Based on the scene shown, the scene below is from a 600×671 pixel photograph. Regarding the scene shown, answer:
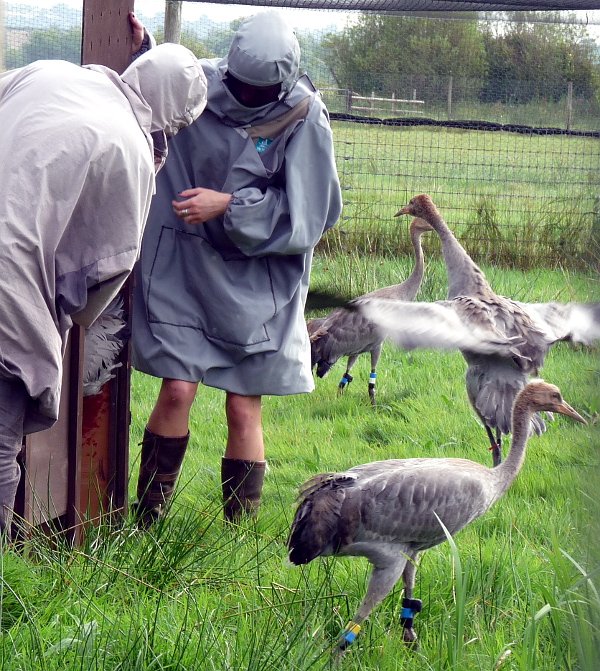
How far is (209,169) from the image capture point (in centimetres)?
362

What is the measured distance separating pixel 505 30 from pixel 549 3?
369 inches

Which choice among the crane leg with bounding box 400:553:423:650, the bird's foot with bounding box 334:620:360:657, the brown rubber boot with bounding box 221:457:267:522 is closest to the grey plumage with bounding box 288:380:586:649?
the crane leg with bounding box 400:553:423:650

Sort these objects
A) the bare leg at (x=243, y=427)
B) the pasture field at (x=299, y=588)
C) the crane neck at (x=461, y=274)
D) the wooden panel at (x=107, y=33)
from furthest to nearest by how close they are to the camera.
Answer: the crane neck at (x=461, y=274) → the bare leg at (x=243, y=427) → the wooden panel at (x=107, y=33) → the pasture field at (x=299, y=588)

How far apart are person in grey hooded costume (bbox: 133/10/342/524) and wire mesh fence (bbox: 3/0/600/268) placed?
9.51 feet

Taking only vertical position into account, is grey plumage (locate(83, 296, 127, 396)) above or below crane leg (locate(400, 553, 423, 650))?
above

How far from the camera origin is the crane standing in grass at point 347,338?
19.8ft

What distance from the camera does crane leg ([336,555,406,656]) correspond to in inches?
103

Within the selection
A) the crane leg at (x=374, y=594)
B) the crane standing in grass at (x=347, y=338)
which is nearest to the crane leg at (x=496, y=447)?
the crane standing in grass at (x=347, y=338)

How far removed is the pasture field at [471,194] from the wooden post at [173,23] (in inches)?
102

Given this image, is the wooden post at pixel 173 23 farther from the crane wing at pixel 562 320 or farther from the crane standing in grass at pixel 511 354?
the crane wing at pixel 562 320

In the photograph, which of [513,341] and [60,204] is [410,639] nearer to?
[60,204]

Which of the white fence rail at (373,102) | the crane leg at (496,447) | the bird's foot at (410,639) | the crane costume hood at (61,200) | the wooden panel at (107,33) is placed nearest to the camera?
the crane costume hood at (61,200)

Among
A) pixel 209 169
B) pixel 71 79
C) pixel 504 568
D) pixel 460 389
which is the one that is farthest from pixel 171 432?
pixel 460 389

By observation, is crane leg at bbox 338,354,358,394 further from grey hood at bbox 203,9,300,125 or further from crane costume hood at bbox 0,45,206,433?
crane costume hood at bbox 0,45,206,433
